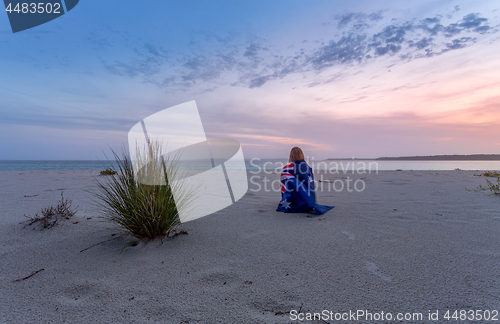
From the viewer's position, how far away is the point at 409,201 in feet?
17.2

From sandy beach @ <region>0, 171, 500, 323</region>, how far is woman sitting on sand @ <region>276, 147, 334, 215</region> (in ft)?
2.01

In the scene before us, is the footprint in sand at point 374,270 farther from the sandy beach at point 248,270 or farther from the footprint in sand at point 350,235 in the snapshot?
the footprint in sand at point 350,235

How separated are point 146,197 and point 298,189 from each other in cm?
274

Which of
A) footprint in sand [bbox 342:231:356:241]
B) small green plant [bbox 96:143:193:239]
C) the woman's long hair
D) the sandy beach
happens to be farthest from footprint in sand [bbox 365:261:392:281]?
the woman's long hair

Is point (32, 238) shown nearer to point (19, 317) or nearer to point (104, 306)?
point (19, 317)

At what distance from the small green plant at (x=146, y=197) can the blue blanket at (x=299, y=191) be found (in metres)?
2.21

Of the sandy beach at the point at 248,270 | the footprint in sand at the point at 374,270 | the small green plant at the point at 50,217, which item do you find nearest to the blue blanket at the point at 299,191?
the sandy beach at the point at 248,270

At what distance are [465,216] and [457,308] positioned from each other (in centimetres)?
307

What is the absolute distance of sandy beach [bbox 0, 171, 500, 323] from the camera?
1705 mm

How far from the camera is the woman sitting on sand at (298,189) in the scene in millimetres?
4359

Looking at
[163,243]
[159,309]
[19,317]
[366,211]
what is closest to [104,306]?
[159,309]

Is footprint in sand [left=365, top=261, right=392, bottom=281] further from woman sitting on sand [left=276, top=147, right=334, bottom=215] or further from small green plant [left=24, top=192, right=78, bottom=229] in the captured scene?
small green plant [left=24, top=192, right=78, bottom=229]

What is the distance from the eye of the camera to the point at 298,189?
4.41 m

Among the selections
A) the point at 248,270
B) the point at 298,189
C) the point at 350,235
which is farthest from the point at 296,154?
the point at 248,270
